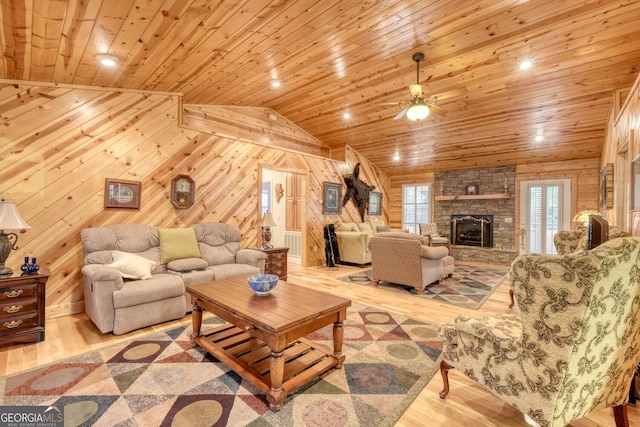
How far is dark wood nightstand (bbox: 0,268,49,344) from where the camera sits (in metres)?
2.60

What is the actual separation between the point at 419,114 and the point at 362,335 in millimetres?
2635

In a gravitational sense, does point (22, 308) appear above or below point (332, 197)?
below

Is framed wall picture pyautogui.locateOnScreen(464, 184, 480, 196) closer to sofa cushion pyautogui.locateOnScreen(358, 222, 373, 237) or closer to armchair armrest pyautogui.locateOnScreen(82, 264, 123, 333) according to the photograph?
sofa cushion pyautogui.locateOnScreen(358, 222, 373, 237)

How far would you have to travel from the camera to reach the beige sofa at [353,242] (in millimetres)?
6484

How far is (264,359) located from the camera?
2.36m

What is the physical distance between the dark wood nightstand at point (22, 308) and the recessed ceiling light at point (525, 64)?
230 inches

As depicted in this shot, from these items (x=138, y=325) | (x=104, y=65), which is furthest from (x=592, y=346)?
(x=104, y=65)

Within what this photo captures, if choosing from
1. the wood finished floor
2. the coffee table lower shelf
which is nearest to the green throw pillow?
the wood finished floor

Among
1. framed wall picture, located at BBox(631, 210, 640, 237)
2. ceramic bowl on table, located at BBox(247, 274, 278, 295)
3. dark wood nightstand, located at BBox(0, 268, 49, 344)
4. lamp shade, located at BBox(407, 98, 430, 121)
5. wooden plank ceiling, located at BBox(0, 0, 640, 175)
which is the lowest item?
dark wood nightstand, located at BBox(0, 268, 49, 344)

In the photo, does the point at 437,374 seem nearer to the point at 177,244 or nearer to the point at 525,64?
the point at 177,244

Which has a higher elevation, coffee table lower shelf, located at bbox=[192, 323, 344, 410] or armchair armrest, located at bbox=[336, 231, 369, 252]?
armchair armrest, located at bbox=[336, 231, 369, 252]

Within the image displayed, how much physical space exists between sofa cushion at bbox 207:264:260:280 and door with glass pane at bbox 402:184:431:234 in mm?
6021

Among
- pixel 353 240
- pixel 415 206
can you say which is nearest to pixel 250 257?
pixel 353 240

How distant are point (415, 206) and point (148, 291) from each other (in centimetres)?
749
